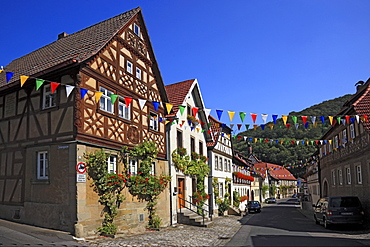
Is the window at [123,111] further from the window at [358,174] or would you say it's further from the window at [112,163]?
the window at [358,174]

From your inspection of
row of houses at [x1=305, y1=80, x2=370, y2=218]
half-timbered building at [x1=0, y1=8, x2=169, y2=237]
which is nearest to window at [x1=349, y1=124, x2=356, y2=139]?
row of houses at [x1=305, y1=80, x2=370, y2=218]

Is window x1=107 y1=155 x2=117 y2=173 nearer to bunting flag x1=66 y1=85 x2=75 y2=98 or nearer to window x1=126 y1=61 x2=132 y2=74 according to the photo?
bunting flag x1=66 y1=85 x2=75 y2=98

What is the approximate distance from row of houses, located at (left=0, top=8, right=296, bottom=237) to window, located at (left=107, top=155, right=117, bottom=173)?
0.04m

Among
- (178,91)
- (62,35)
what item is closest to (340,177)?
(178,91)

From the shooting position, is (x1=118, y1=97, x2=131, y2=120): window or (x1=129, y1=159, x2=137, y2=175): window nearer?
(x1=118, y1=97, x2=131, y2=120): window

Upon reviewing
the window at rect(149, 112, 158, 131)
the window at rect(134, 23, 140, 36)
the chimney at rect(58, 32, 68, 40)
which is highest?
the chimney at rect(58, 32, 68, 40)

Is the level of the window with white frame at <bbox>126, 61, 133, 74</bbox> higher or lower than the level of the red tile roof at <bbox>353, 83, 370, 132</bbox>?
higher

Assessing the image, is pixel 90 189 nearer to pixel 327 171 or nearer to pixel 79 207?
pixel 79 207

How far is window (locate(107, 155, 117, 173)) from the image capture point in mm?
14852

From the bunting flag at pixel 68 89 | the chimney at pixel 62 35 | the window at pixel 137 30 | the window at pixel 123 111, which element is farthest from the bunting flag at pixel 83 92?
the chimney at pixel 62 35

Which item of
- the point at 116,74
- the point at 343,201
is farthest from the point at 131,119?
the point at 343,201

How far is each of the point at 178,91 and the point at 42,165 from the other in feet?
42.6

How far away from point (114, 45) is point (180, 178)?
32.5 ft

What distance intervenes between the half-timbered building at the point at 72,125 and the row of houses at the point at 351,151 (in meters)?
11.3
